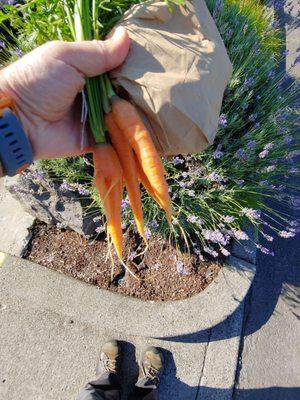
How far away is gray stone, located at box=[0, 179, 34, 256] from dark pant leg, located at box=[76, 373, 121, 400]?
0.90m

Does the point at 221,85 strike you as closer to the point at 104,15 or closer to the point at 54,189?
the point at 104,15

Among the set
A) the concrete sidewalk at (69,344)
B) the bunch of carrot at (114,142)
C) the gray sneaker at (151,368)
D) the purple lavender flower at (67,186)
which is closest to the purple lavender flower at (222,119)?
the bunch of carrot at (114,142)

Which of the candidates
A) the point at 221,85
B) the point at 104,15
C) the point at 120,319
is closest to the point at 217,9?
the point at 104,15

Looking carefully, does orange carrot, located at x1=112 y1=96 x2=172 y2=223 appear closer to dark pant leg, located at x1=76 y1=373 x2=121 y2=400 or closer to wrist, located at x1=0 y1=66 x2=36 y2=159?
wrist, located at x1=0 y1=66 x2=36 y2=159

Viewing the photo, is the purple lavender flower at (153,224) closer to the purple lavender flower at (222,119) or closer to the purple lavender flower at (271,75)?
the purple lavender flower at (222,119)

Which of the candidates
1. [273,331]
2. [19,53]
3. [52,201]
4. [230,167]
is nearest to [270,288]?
[273,331]

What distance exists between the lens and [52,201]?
224 centimetres

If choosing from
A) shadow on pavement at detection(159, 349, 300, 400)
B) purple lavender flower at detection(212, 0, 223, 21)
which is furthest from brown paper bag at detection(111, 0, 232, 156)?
shadow on pavement at detection(159, 349, 300, 400)

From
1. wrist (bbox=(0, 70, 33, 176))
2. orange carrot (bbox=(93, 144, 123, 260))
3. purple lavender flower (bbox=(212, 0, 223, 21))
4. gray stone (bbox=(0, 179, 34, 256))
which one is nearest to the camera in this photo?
wrist (bbox=(0, 70, 33, 176))

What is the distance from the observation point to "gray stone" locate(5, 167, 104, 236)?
2.15 metres

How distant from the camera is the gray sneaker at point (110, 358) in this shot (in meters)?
2.10

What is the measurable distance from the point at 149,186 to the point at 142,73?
1.83 ft

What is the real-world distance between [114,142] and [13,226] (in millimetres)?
1345

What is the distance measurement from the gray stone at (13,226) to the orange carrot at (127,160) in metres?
1.09
